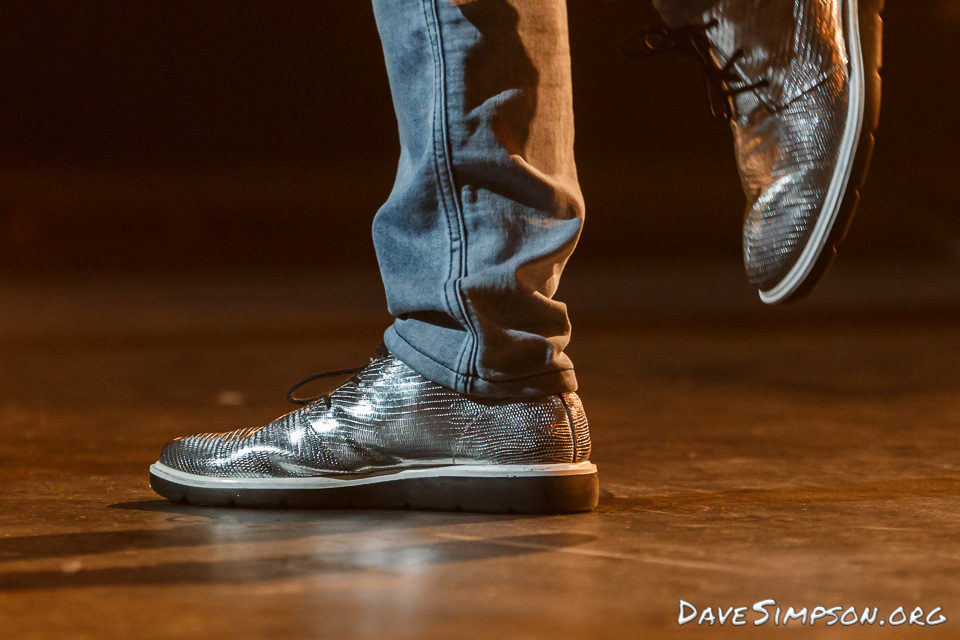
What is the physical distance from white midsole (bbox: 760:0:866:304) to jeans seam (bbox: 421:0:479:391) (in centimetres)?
30

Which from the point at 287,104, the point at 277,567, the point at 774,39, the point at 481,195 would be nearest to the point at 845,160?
the point at 774,39

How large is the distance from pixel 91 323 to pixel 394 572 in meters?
2.86

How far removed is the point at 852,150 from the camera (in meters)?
1.12

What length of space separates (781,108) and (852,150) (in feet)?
0.32

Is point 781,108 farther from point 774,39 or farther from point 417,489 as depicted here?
point 417,489

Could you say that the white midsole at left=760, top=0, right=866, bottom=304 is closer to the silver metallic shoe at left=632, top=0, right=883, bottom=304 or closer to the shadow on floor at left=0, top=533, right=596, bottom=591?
the silver metallic shoe at left=632, top=0, right=883, bottom=304

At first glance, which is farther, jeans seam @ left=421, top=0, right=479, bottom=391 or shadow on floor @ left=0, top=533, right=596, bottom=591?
jeans seam @ left=421, top=0, right=479, bottom=391

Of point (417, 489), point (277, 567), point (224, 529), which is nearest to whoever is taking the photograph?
point (277, 567)

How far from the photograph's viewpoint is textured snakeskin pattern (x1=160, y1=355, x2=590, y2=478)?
1160 mm

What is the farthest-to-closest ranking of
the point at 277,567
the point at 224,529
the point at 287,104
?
the point at 287,104 → the point at 224,529 → the point at 277,567

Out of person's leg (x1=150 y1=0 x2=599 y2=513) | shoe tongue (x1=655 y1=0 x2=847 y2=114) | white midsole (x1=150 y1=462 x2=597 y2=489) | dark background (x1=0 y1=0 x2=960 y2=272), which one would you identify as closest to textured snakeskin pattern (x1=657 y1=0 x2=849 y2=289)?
shoe tongue (x1=655 y1=0 x2=847 y2=114)

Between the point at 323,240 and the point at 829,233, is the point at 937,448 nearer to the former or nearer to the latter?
the point at 829,233

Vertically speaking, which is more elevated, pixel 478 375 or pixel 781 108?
pixel 781 108

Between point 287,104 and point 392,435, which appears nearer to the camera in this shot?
point 392,435
